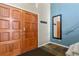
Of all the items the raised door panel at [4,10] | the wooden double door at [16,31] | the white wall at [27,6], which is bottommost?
the wooden double door at [16,31]

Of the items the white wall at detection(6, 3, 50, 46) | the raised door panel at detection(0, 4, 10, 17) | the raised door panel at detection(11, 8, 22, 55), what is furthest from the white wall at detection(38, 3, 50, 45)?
the raised door panel at detection(0, 4, 10, 17)

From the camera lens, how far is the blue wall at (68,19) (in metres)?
1.67

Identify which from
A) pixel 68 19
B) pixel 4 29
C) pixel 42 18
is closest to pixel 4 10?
pixel 4 29

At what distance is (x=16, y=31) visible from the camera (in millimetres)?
1648

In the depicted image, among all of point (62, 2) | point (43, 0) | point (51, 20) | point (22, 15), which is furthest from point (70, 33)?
point (22, 15)

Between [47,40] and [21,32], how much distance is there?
1.38ft

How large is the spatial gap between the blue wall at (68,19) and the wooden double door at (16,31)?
33cm

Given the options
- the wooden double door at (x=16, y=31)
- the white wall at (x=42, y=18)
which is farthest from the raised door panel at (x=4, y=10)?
the white wall at (x=42, y=18)

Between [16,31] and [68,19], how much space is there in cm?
79

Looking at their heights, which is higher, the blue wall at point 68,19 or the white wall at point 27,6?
the white wall at point 27,6

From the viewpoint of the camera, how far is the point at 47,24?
5.79 feet

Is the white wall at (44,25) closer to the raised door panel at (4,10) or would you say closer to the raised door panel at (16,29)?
Result: the raised door panel at (16,29)

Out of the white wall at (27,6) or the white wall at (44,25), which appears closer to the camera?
the white wall at (27,6)

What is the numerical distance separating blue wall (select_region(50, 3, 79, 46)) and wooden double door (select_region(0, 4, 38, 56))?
1.08 ft
